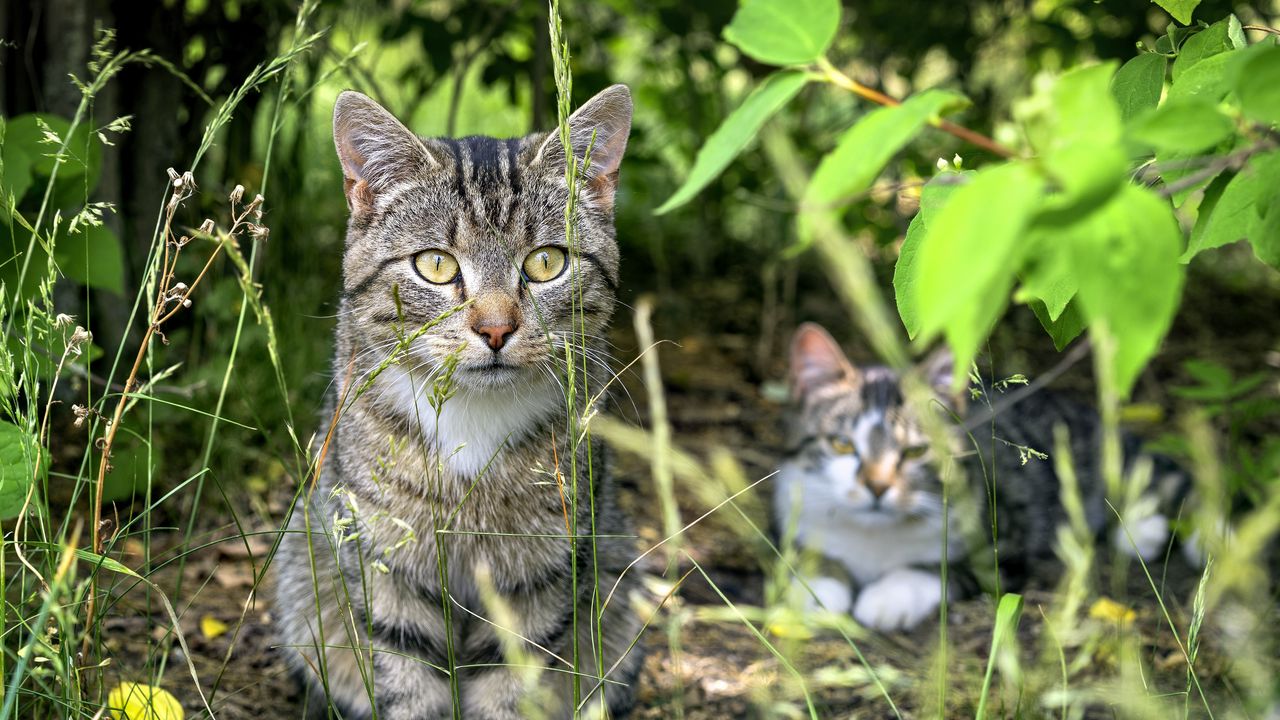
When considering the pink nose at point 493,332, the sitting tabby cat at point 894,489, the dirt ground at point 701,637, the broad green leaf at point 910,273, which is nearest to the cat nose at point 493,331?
the pink nose at point 493,332

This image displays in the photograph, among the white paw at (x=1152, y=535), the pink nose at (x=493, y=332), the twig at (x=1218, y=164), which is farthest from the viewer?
the white paw at (x=1152, y=535)

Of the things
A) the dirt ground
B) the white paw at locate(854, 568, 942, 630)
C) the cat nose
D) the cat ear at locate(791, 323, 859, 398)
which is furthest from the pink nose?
the cat ear at locate(791, 323, 859, 398)

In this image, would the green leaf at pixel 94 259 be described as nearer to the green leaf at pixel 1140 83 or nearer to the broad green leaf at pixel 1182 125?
the green leaf at pixel 1140 83

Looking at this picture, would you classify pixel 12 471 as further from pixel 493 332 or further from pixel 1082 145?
pixel 1082 145

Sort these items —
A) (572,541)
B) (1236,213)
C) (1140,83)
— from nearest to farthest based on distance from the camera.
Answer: (1236,213) < (1140,83) < (572,541)

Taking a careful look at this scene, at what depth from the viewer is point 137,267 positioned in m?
3.64

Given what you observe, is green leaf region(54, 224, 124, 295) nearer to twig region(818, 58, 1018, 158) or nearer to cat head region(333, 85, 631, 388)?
cat head region(333, 85, 631, 388)

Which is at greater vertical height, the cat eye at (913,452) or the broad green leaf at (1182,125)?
the broad green leaf at (1182,125)

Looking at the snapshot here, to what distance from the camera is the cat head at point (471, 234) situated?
88.3 inches

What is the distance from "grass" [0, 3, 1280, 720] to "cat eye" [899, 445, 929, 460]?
0.53 meters

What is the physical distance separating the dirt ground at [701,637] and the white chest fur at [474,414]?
0.21 metres

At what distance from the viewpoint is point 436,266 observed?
2.34m

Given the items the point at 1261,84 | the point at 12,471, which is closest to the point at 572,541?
the point at 12,471

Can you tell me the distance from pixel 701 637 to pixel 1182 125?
240 centimetres
